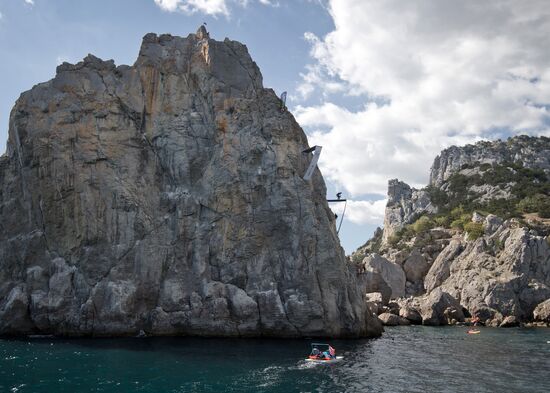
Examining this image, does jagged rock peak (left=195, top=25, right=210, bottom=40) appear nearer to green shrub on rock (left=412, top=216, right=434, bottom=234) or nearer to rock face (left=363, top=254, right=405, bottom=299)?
rock face (left=363, top=254, right=405, bottom=299)

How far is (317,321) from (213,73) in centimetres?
3033

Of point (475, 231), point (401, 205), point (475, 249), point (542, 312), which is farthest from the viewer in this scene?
point (401, 205)

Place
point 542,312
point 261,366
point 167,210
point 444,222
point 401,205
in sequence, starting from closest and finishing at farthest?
point 261,366, point 167,210, point 542,312, point 444,222, point 401,205

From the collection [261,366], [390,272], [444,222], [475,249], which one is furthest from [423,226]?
[261,366]

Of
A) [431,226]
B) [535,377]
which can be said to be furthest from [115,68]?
[431,226]

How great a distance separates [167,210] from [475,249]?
53861mm

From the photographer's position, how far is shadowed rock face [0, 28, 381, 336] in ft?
164

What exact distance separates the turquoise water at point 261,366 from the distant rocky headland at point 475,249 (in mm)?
22664

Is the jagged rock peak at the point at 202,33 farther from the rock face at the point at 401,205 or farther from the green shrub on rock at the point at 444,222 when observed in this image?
the rock face at the point at 401,205

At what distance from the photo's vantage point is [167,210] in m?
54.9

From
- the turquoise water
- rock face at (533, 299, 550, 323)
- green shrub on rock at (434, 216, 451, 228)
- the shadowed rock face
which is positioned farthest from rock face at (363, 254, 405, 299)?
the turquoise water

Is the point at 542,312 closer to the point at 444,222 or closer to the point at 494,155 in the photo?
the point at 444,222

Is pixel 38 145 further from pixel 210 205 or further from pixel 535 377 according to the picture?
pixel 535 377

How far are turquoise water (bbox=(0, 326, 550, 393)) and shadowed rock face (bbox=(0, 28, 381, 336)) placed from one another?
3644 mm
